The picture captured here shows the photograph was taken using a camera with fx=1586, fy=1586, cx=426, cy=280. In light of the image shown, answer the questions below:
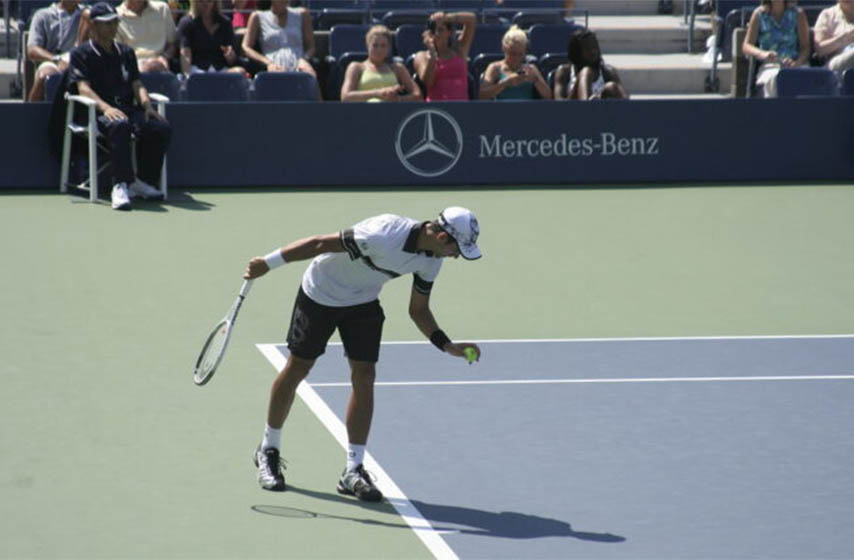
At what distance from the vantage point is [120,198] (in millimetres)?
13953

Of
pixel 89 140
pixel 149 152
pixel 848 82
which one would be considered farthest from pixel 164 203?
pixel 848 82

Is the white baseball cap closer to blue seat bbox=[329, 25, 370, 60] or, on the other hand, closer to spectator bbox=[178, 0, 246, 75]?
spectator bbox=[178, 0, 246, 75]

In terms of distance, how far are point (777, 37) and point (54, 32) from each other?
773cm

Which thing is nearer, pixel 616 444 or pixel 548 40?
pixel 616 444

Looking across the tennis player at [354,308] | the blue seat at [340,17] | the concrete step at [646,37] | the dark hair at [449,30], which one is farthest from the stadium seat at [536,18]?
the tennis player at [354,308]

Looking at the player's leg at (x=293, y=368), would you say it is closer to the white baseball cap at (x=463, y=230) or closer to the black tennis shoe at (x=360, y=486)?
the black tennis shoe at (x=360, y=486)

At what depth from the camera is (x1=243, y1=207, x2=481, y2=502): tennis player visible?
685cm

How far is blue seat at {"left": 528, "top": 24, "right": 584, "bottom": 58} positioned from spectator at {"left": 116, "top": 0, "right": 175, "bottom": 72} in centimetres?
401

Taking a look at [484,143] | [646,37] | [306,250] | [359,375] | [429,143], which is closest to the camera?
[306,250]

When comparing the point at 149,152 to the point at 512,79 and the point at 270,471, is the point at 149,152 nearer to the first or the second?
the point at 512,79

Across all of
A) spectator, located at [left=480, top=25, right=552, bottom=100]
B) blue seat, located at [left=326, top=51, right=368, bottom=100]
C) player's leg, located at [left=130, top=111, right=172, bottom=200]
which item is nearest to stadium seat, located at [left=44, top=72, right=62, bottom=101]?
player's leg, located at [left=130, top=111, right=172, bottom=200]

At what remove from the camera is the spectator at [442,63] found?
15.7 m

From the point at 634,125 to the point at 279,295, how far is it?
19.3ft

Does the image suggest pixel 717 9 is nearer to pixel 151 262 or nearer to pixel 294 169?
pixel 294 169
